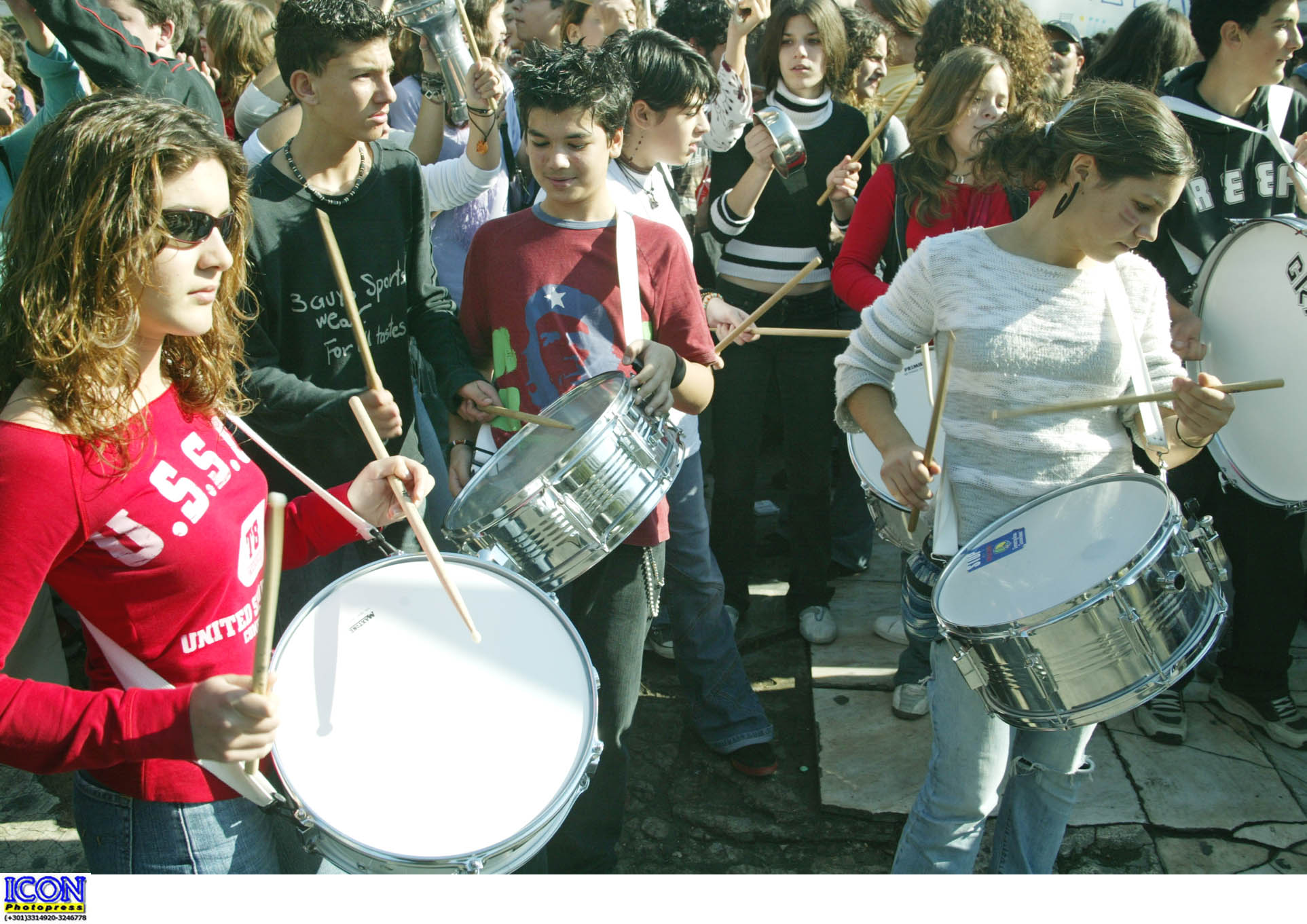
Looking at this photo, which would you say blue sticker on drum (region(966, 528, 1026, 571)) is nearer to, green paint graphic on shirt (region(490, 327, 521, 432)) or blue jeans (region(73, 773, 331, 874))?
green paint graphic on shirt (region(490, 327, 521, 432))

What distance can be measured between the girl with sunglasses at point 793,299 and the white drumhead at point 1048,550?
173 cm

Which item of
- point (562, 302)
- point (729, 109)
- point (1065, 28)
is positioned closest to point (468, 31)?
point (729, 109)

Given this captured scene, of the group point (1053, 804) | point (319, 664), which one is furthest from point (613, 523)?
point (1053, 804)

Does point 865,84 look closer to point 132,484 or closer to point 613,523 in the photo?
point 613,523

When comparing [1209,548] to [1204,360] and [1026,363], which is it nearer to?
[1026,363]

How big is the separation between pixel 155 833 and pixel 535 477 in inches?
35.9

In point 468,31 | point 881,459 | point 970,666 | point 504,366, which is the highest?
point 468,31

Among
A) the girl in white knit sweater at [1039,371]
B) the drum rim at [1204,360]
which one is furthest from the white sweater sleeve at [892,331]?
the drum rim at [1204,360]

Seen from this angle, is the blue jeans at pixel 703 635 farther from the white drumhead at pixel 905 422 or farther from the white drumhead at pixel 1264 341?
the white drumhead at pixel 1264 341

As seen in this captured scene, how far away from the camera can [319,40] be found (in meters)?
2.66

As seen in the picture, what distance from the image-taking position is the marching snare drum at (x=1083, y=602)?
1.98 meters

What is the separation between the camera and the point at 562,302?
2533 mm
